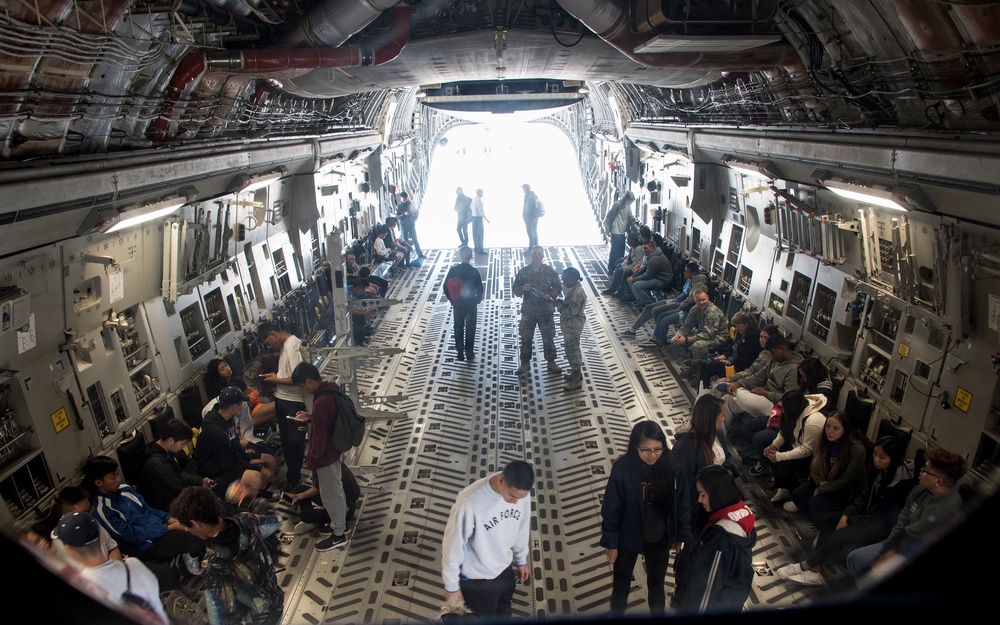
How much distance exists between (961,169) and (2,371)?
20.2ft

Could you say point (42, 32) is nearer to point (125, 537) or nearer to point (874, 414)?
point (125, 537)

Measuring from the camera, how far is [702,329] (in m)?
8.32

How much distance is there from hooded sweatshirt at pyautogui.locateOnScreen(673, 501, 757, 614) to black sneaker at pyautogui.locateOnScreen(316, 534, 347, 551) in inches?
117

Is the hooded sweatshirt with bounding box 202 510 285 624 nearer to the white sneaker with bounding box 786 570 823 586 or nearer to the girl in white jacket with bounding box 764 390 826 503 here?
the white sneaker with bounding box 786 570 823 586

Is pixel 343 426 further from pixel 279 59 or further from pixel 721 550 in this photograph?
pixel 279 59

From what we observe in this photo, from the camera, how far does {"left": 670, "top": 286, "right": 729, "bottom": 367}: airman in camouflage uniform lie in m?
8.13

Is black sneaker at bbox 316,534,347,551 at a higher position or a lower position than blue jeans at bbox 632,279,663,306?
lower

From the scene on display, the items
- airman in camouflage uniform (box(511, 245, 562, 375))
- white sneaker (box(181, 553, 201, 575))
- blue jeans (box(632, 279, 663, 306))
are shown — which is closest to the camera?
white sneaker (box(181, 553, 201, 575))

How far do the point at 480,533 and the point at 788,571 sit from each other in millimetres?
A: 2690

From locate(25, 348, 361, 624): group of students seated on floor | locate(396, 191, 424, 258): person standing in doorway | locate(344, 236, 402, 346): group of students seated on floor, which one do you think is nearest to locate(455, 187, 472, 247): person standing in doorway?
locate(396, 191, 424, 258): person standing in doorway

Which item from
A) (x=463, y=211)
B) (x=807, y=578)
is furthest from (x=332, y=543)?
(x=463, y=211)

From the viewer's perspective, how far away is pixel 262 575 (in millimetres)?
3557

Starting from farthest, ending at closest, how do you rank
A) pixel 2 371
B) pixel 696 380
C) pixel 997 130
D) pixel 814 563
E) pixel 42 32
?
1. pixel 696 380
2. pixel 814 563
3. pixel 2 371
4. pixel 997 130
5. pixel 42 32

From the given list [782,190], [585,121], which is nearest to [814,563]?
[782,190]
